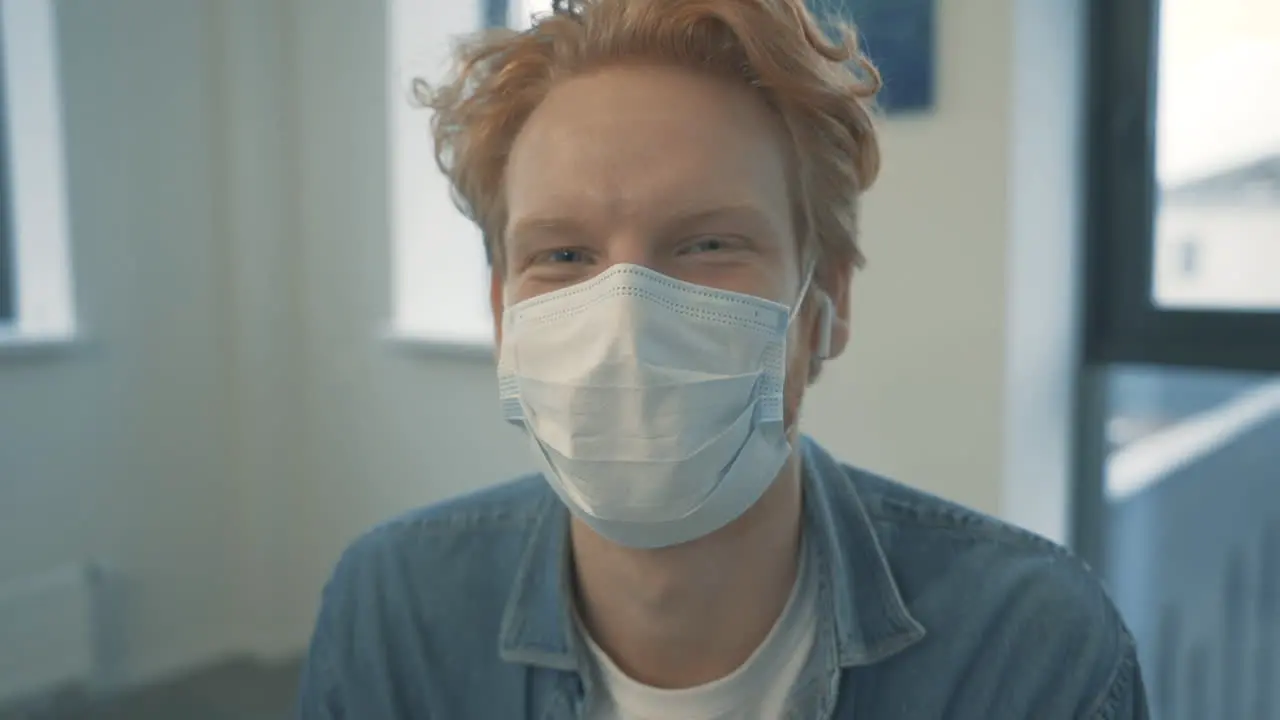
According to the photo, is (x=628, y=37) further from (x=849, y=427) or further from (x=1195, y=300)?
(x=1195, y=300)

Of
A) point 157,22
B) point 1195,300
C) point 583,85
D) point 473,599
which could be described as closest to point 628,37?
point 583,85

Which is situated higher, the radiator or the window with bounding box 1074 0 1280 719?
the window with bounding box 1074 0 1280 719

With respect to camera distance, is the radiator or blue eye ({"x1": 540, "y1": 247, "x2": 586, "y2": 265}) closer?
blue eye ({"x1": 540, "y1": 247, "x2": 586, "y2": 265})

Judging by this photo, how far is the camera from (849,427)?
1.80m

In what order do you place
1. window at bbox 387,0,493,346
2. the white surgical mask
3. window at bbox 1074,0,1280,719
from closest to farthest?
the white surgical mask
window at bbox 1074,0,1280,719
window at bbox 387,0,493,346

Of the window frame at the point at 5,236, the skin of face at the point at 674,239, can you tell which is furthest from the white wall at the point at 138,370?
the skin of face at the point at 674,239

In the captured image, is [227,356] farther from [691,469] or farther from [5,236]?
[691,469]

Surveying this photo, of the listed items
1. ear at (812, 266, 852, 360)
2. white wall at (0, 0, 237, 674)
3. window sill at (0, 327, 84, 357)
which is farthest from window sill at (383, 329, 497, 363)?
ear at (812, 266, 852, 360)

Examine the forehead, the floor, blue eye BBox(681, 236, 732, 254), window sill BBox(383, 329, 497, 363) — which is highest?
the forehead

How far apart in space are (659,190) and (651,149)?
0.04 m

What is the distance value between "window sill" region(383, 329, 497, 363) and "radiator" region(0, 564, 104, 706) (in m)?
0.96

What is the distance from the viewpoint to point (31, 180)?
260 centimetres

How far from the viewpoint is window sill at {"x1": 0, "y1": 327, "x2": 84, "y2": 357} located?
8.07ft

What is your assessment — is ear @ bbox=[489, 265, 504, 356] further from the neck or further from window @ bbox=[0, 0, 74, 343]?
window @ bbox=[0, 0, 74, 343]
